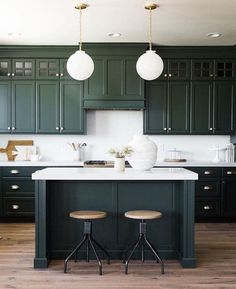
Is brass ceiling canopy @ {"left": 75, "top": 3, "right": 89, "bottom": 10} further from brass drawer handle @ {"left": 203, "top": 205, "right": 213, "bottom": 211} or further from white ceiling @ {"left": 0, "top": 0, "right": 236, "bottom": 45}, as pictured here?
brass drawer handle @ {"left": 203, "top": 205, "right": 213, "bottom": 211}

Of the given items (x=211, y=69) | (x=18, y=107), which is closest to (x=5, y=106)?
(x=18, y=107)

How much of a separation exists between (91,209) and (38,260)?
27.3 inches

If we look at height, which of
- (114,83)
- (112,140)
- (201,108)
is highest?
(114,83)

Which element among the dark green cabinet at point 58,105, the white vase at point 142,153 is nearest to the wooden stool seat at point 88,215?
the white vase at point 142,153

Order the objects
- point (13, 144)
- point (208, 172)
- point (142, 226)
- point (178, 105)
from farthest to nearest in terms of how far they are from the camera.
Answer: point (13, 144) < point (178, 105) < point (208, 172) < point (142, 226)

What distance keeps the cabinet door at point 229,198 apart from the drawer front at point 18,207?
2768 millimetres

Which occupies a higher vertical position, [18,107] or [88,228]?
[18,107]

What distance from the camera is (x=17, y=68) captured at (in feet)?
19.7

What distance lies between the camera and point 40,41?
5.73 m

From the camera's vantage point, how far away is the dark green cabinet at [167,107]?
6.00 m

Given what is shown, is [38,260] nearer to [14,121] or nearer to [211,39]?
[14,121]

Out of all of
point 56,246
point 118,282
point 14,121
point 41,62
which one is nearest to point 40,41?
→ point 41,62

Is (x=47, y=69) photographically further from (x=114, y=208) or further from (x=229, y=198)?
(x=229, y=198)

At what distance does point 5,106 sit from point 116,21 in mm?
2253
